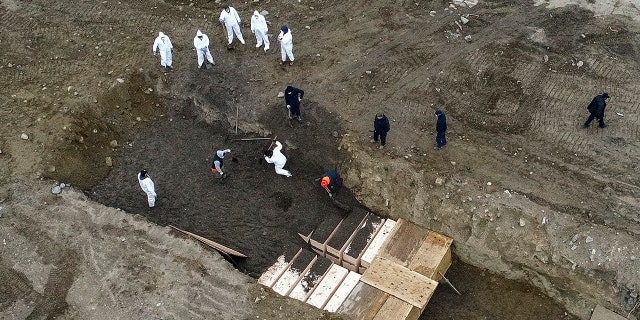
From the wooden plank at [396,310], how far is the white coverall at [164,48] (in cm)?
863

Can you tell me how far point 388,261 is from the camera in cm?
1066

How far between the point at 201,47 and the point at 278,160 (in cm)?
399

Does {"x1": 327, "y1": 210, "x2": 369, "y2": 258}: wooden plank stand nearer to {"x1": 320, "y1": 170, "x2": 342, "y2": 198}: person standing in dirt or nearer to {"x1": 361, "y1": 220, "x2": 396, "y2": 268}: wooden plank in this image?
{"x1": 361, "y1": 220, "x2": 396, "y2": 268}: wooden plank

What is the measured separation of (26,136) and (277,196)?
6.11 metres

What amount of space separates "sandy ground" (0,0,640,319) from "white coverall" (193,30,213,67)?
0.42 metres

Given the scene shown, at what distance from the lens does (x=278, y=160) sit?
1209cm

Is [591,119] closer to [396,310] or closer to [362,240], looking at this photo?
[362,240]

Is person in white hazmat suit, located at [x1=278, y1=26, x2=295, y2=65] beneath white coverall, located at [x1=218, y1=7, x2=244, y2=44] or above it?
beneath

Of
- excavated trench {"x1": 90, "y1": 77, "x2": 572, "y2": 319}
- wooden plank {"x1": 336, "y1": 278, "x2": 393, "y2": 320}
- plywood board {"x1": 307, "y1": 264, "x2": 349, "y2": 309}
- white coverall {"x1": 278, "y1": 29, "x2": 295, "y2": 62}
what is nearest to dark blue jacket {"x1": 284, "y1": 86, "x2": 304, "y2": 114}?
excavated trench {"x1": 90, "y1": 77, "x2": 572, "y2": 319}

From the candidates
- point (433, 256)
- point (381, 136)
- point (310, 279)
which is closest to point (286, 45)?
point (381, 136)

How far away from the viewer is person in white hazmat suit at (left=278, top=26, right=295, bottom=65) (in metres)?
13.4

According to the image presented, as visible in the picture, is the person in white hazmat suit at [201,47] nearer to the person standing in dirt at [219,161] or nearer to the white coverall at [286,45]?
the white coverall at [286,45]

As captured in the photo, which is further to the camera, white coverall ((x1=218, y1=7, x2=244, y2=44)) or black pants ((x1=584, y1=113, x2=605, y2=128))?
white coverall ((x1=218, y1=7, x2=244, y2=44))

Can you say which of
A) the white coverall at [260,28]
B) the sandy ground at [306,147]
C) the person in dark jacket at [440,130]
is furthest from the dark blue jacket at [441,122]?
the white coverall at [260,28]
